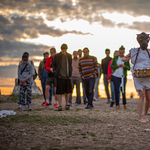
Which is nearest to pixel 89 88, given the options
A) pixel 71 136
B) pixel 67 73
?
pixel 67 73

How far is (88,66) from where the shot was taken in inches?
385

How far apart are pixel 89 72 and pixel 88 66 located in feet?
0.85

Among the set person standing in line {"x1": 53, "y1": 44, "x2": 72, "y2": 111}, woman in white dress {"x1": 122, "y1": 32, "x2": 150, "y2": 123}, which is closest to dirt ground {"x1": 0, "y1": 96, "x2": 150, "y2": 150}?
woman in white dress {"x1": 122, "y1": 32, "x2": 150, "y2": 123}

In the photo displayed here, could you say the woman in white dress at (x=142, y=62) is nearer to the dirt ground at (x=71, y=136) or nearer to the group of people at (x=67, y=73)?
the dirt ground at (x=71, y=136)

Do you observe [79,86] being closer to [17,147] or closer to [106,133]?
[106,133]

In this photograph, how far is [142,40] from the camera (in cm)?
599

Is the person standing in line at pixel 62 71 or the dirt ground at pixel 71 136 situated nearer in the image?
the dirt ground at pixel 71 136

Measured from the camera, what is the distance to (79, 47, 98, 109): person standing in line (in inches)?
383

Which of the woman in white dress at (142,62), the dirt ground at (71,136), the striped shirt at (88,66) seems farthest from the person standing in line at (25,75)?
the woman in white dress at (142,62)

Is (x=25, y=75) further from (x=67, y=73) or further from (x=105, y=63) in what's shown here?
(x=105, y=63)

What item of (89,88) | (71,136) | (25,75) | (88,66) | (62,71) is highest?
(88,66)

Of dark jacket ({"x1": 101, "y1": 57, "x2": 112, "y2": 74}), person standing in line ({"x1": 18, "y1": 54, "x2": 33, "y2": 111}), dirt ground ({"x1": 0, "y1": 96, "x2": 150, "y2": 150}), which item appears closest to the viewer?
dirt ground ({"x1": 0, "y1": 96, "x2": 150, "y2": 150})

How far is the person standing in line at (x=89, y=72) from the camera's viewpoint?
9.72 m

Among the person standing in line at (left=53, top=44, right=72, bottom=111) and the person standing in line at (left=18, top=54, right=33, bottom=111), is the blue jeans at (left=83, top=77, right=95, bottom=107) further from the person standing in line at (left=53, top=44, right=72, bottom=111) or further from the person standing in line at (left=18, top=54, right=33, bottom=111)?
the person standing in line at (left=18, top=54, right=33, bottom=111)
